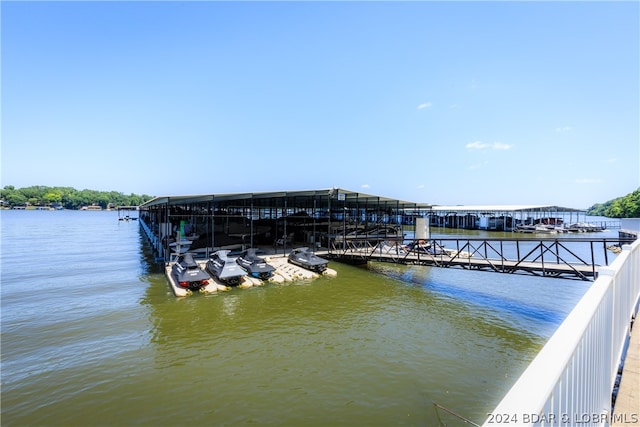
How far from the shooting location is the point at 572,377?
1908 mm

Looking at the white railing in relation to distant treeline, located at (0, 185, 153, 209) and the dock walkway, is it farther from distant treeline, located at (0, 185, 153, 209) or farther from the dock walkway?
distant treeline, located at (0, 185, 153, 209)

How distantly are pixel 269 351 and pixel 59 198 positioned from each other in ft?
576

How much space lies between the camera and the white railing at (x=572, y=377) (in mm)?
1379

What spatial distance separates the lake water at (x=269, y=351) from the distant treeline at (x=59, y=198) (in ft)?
497

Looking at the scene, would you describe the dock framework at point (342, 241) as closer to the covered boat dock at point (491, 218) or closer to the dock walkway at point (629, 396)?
the dock walkway at point (629, 396)

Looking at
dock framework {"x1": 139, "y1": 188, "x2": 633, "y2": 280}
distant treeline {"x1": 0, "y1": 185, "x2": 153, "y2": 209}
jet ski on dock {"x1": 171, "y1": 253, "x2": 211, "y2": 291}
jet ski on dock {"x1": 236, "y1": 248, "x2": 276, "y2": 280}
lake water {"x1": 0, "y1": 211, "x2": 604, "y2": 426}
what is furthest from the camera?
distant treeline {"x1": 0, "y1": 185, "x2": 153, "y2": 209}

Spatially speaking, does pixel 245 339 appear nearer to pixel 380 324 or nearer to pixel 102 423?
pixel 102 423

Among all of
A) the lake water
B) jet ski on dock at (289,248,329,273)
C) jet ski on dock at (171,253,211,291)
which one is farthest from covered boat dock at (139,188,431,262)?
the lake water

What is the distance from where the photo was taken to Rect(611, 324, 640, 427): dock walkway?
318 cm

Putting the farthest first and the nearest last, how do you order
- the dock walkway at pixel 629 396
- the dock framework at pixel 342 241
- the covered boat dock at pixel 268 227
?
the covered boat dock at pixel 268 227, the dock framework at pixel 342 241, the dock walkway at pixel 629 396

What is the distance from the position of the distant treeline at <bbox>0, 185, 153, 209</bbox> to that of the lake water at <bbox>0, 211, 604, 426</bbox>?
497 feet

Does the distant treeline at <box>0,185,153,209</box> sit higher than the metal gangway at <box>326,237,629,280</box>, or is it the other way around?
the distant treeline at <box>0,185,153,209</box>

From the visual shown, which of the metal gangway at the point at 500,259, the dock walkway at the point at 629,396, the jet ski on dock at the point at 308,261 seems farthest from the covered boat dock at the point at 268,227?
the dock walkway at the point at 629,396

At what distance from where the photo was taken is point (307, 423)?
6617mm
